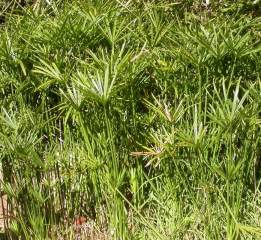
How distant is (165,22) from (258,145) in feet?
3.05

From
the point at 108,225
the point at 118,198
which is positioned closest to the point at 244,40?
the point at 118,198

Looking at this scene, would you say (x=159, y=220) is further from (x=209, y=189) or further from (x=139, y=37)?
(x=139, y=37)

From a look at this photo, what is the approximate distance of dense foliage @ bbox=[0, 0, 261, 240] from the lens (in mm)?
2771

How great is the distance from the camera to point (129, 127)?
120 inches

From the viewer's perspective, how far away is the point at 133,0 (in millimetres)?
3785

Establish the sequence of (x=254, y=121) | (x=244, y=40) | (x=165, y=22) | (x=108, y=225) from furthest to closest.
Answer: (x=165, y=22) → (x=108, y=225) → (x=244, y=40) → (x=254, y=121)

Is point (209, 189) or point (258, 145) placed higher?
point (258, 145)

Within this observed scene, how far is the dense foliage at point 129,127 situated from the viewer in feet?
9.09

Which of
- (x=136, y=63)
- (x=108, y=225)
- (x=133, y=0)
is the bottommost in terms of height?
(x=108, y=225)

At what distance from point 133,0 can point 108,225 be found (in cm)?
150

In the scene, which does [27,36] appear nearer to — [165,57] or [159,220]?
[165,57]

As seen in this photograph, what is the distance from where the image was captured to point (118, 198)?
9.61 feet

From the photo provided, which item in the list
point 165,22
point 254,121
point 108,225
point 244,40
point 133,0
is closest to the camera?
point 254,121

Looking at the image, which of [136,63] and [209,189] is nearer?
[209,189]
